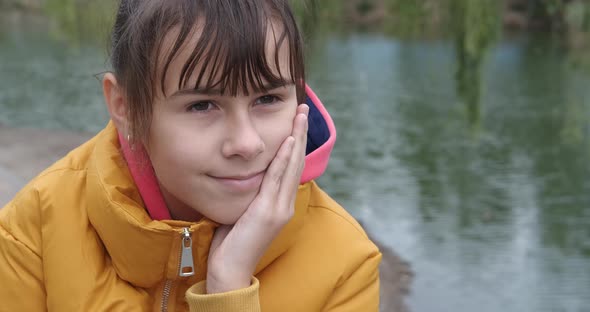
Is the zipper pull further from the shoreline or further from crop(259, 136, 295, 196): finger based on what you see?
the shoreline

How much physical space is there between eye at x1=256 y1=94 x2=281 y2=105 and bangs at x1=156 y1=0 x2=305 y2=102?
0.03 metres

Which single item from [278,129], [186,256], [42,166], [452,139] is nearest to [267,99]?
[278,129]

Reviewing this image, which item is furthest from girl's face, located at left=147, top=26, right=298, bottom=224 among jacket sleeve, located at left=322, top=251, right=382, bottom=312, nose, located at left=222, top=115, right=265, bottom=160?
jacket sleeve, located at left=322, top=251, right=382, bottom=312

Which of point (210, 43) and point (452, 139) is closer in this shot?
point (210, 43)

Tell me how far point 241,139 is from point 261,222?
18 centimetres

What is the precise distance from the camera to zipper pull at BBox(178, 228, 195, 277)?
138 cm

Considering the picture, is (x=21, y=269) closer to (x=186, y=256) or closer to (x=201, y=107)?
(x=186, y=256)

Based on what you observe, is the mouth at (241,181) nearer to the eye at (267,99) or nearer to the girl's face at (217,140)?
the girl's face at (217,140)

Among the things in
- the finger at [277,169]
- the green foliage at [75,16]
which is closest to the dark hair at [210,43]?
the finger at [277,169]

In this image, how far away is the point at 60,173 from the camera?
5.02 feet

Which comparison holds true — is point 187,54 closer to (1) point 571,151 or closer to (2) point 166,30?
(2) point 166,30

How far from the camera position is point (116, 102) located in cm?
147

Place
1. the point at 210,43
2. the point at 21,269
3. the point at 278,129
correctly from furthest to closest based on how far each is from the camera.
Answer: the point at 21,269, the point at 278,129, the point at 210,43

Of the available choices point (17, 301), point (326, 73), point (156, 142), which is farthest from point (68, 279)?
point (326, 73)
